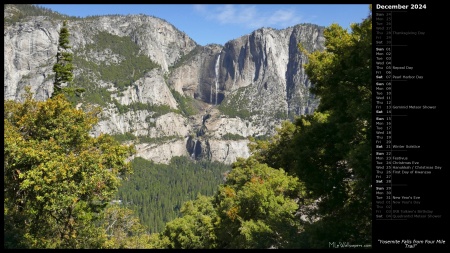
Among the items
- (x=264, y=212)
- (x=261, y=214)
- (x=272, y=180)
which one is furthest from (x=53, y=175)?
(x=272, y=180)

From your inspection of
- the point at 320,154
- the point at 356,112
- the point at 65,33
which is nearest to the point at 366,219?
the point at 320,154

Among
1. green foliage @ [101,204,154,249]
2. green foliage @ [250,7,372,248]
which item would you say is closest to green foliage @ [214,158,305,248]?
green foliage @ [250,7,372,248]

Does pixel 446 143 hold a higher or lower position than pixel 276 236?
higher

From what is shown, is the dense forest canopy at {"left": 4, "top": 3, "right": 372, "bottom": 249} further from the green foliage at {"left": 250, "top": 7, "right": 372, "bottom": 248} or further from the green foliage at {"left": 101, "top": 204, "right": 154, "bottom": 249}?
the green foliage at {"left": 101, "top": 204, "right": 154, "bottom": 249}

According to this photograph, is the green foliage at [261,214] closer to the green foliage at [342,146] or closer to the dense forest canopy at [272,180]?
the dense forest canopy at [272,180]

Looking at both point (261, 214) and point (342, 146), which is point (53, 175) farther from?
point (261, 214)

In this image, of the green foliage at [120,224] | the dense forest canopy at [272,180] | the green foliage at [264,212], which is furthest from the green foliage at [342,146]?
the green foliage at [120,224]

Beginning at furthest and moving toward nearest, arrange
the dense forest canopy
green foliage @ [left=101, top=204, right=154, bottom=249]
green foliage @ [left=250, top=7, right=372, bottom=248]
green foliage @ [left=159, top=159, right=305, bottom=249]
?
green foliage @ [left=101, top=204, right=154, bottom=249] < green foliage @ [left=159, top=159, right=305, bottom=249] < the dense forest canopy < green foliage @ [left=250, top=7, right=372, bottom=248]

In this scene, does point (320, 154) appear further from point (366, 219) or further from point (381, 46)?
point (381, 46)
